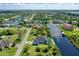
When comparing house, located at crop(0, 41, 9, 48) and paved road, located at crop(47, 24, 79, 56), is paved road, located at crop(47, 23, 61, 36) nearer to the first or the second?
paved road, located at crop(47, 24, 79, 56)

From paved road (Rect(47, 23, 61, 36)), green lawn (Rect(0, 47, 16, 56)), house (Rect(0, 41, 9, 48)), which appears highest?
paved road (Rect(47, 23, 61, 36))

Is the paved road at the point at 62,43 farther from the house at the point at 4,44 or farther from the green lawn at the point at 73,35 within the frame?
the house at the point at 4,44

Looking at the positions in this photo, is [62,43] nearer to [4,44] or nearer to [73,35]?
[73,35]

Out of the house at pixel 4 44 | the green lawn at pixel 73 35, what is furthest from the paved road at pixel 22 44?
the green lawn at pixel 73 35

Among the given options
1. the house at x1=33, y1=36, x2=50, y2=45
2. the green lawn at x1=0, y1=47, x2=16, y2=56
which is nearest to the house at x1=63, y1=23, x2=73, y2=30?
the house at x1=33, y1=36, x2=50, y2=45

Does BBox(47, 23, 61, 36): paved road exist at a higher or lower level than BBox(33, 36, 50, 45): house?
higher

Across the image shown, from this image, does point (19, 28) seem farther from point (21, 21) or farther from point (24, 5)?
point (24, 5)

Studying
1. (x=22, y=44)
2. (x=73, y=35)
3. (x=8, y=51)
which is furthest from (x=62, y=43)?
(x=8, y=51)

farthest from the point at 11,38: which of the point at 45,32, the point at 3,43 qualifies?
the point at 45,32
